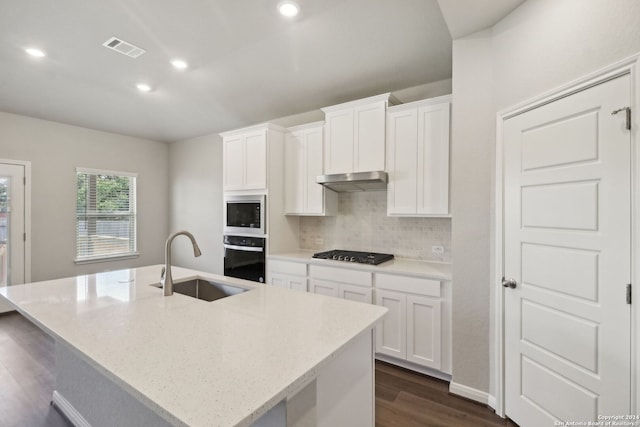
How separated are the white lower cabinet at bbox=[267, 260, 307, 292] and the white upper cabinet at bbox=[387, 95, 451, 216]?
1149 mm

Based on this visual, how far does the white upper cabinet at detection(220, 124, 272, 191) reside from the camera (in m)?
3.53

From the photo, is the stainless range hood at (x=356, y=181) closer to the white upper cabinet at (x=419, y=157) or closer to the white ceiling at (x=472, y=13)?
the white upper cabinet at (x=419, y=157)

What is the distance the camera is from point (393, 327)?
8.63 feet

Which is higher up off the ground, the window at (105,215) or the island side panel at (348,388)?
the window at (105,215)

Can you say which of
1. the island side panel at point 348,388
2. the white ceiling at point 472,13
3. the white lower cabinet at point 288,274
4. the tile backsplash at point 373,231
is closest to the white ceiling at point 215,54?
the white ceiling at point 472,13

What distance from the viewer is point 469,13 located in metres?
1.90

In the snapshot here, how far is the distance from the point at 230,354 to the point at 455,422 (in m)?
1.77

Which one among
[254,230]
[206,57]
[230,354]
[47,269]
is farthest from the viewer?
[47,269]

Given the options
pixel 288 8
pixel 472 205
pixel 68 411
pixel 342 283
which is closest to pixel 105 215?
pixel 68 411

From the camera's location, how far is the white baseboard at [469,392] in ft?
6.95

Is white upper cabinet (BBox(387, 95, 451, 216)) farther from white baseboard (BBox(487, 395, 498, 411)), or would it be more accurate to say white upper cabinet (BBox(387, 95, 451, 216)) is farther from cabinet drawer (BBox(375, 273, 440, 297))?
white baseboard (BBox(487, 395, 498, 411))

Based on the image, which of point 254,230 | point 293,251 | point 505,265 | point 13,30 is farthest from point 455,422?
point 13,30

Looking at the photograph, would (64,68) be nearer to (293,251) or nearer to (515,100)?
(293,251)

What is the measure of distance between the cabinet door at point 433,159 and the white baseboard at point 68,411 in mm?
2900
